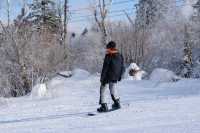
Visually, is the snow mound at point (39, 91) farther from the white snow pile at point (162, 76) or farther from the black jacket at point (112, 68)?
the black jacket at point (112, 68)

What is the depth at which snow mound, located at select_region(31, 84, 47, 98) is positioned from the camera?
72.3 ft

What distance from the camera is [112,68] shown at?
1373 cm

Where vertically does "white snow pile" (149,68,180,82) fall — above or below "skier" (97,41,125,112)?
below

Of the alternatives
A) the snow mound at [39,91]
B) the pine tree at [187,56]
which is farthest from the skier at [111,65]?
the pine tree at [187,56]

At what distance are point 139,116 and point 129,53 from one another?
3290cm

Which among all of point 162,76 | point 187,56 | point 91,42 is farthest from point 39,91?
point 91,42

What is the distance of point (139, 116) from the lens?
1280cm

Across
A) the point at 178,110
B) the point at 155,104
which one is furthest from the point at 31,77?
the point at 178,110

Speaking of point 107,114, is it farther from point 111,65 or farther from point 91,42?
point 91,42

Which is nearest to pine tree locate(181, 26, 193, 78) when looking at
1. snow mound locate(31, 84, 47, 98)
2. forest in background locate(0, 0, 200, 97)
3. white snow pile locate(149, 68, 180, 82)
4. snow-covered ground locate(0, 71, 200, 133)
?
forest in background locate(0, 0, 200, 97)

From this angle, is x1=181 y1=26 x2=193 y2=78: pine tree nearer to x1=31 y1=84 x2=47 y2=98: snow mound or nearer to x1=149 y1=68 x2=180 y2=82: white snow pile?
x1=149 y1=68 x2=180 y2=82: white snow pile

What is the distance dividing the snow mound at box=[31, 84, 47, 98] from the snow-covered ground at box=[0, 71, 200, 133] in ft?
0.62

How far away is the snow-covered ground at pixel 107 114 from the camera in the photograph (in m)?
11.3

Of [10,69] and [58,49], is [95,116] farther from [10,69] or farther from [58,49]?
Result: [58,49]
